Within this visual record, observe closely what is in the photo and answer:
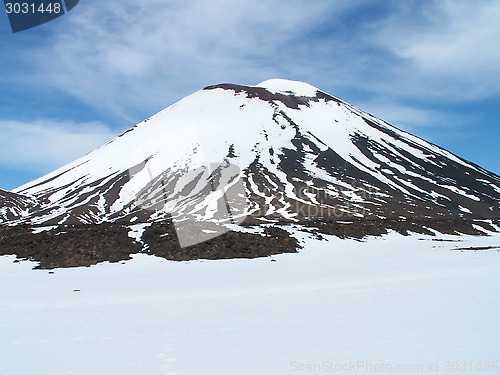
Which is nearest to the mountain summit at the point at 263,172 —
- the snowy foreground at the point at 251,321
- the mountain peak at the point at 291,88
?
the mountain peak at the point at 291,88

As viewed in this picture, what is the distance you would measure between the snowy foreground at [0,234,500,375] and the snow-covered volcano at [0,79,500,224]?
181 feet

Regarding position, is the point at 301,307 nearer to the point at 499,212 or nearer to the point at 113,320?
the point at 113,320

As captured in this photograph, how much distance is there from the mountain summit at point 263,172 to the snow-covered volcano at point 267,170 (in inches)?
17.4

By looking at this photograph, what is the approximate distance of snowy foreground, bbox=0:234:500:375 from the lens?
23.5 feet

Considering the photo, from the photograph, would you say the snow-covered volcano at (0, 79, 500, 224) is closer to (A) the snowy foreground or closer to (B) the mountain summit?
(B) the mountain summit

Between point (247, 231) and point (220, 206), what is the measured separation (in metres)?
56.9

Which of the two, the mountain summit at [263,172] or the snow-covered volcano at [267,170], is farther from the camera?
the snow-covered volcano at [267,170]

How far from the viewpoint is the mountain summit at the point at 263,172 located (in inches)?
3546

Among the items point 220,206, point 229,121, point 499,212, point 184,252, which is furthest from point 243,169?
point 184,252

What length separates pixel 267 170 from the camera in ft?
392

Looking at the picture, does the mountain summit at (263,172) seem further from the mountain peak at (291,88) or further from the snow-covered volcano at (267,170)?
Answer: the mountain peak at (291,88)

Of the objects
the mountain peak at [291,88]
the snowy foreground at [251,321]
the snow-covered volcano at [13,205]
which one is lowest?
the snowy foreground at [251,321]

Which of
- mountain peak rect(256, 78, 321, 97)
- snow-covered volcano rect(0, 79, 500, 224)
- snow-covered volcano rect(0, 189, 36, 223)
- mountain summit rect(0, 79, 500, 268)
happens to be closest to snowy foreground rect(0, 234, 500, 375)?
mountain summit rect(0, 79, 500, 268)

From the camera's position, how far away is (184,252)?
24.8 meters
